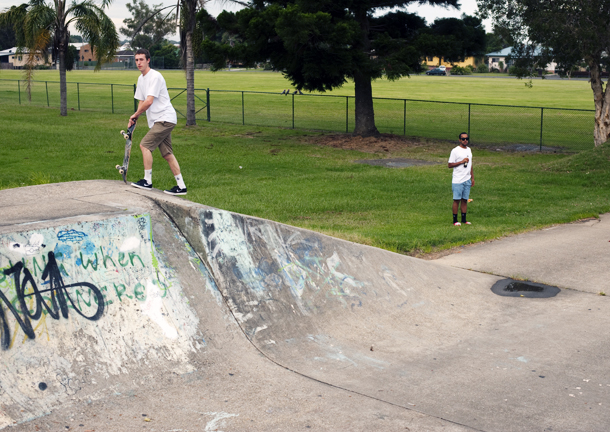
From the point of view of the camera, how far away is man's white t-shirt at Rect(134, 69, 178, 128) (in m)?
7.97

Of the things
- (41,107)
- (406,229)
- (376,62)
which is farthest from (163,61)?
(406,229)

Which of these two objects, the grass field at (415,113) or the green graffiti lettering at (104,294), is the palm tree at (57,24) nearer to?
the grass field at (415,113)

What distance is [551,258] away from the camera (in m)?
9.38

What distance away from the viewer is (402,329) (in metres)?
6.79

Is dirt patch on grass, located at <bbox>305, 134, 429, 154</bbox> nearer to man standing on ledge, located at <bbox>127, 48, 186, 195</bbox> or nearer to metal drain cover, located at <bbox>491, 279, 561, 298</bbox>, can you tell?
metal drain cover, located at <bbox>491, 279, 561, 298</bbox>

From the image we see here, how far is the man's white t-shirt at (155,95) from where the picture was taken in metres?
7.97

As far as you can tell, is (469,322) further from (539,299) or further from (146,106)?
(146,106)

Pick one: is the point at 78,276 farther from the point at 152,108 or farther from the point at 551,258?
the point at 551,258

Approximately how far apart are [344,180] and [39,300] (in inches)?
449

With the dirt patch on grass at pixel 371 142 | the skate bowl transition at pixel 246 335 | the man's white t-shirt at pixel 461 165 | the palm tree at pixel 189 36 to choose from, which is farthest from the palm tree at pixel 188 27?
the skate bowl transition at pixel 246 335

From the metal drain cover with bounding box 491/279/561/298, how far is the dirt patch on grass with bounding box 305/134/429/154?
1382 centimetres

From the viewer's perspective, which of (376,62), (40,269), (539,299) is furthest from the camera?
(376,62)

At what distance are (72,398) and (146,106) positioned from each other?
4.13 meters

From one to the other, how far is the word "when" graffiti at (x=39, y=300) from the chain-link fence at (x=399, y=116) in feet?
65.1
